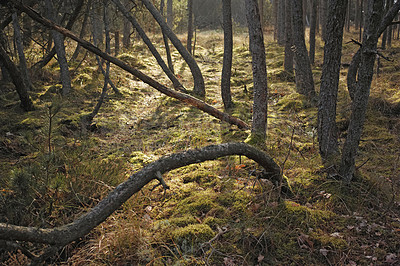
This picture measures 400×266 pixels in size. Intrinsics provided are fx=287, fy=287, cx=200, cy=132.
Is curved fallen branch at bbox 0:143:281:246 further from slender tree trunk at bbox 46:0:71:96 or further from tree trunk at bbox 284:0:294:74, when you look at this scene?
tree trunk at bbox 284:0:294:74

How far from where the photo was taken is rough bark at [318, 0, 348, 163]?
419cm

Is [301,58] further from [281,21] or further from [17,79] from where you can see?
[281,21]

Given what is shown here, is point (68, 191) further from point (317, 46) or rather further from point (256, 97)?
point (317, 46)

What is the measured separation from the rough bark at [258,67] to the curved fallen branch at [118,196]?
2.53 meters

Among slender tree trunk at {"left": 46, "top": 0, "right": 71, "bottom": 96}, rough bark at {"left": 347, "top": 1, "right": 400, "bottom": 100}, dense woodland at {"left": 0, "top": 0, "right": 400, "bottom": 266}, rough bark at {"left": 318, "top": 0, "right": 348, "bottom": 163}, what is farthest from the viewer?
slender tree trunk at {"left": 46, "top": 0, "right": 71, "bottom": 96}

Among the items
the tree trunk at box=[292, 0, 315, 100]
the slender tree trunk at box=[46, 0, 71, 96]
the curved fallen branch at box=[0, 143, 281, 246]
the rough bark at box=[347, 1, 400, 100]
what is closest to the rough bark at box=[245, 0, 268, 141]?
the rough bark at box=[347, 1, 400, 100]

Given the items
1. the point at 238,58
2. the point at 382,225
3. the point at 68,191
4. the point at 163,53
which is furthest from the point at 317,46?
the point at 68,191

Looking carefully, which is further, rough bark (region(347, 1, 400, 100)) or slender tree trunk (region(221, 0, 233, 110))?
slender tree trunk (region(221, 0, 233, 110))

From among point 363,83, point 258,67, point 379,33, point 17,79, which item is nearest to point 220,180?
point 363,83

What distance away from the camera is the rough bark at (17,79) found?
7.37 m

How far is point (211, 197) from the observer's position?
439 centimetres

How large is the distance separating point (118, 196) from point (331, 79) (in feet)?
11.8

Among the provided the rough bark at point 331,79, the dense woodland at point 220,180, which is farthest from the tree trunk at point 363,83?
the rough bark at point 331,79

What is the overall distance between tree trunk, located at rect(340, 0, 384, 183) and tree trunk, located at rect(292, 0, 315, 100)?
490cm
